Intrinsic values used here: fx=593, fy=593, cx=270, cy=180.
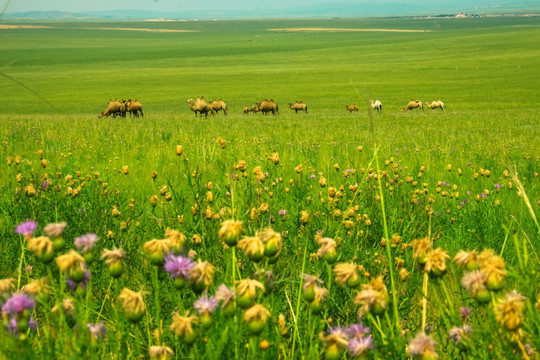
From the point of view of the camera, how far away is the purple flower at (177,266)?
5.36ft

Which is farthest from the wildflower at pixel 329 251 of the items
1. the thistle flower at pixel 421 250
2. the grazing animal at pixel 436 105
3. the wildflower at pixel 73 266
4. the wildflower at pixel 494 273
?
the grazing animal at pixel 436 105

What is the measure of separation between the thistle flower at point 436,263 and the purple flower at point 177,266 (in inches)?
25.6

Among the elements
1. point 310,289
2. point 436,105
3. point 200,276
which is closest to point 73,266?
point 200,276

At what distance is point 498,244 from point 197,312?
3.23 meters

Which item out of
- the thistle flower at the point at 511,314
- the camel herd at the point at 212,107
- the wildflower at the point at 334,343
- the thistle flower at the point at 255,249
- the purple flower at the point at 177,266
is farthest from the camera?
the camel herd at the point at 212,107

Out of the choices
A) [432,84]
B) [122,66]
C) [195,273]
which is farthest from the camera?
[122,66]

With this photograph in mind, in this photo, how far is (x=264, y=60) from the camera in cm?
9338

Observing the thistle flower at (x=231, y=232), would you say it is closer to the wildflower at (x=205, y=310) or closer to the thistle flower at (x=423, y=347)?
the wildflower at (x=205, y=310)

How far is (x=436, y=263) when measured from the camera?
63.6 inches

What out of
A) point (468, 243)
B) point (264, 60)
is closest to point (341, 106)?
point (468, 243)

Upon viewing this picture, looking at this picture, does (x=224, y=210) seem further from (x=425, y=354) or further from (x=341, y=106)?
(x=341, y=106)

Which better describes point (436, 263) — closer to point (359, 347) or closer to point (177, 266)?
point (359, 347)

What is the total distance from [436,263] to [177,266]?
711mm

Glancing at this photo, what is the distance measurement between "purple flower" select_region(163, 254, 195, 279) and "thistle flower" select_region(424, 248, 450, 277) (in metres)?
0.65
